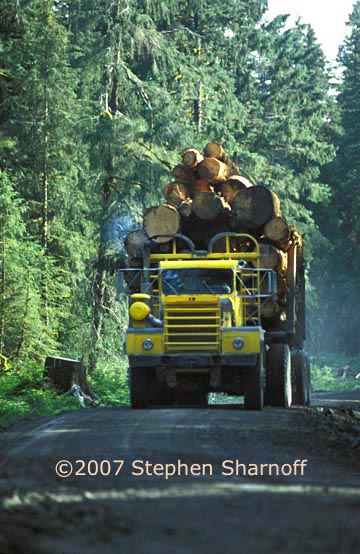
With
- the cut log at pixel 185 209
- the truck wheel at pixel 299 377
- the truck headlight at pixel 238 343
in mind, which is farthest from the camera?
the truck wheel at pixel 299 377

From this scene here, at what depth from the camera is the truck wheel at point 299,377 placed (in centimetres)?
2344

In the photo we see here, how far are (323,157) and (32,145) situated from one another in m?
22.2

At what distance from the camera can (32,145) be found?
113 ft

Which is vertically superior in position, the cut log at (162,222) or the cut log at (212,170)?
the cut log at (212,170)

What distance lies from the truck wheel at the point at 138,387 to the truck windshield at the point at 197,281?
57.5 inches

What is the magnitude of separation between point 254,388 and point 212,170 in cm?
540

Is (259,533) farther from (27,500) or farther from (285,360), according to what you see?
(285,360)

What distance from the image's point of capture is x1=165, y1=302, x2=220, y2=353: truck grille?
63.4 ft

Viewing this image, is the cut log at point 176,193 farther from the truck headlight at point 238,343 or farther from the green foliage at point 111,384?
the green foliage at point 111,384

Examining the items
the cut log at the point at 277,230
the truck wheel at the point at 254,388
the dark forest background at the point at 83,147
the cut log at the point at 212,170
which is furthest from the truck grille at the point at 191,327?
the dark forest background at the point at 83,147

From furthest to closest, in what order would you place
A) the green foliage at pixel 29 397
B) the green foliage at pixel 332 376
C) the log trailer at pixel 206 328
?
the green foliage at pixel 332 376 → the green foliage at pixel 29 397 → the log trailer at pixel 206 328

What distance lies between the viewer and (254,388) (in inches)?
756

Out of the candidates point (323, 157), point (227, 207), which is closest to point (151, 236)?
point (227, 207)

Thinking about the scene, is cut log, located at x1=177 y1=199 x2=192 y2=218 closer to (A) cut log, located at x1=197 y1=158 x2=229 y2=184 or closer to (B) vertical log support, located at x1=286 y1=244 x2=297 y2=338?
(A) cut log, located at x1=197 y1=158 x2=229 y2=184
